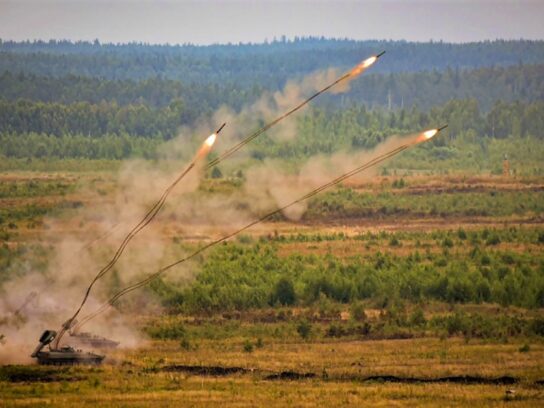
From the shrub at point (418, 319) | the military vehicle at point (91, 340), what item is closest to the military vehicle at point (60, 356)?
the military vehicle at point (91, 340)

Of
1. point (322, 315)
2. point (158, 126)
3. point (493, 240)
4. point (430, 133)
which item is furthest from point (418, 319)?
point (158, 126)

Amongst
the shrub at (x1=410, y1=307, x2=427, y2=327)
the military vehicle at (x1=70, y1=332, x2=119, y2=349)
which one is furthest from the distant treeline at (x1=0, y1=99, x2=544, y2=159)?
the military vehicle at (x1=70, y1=332, x2=119, y2=349)

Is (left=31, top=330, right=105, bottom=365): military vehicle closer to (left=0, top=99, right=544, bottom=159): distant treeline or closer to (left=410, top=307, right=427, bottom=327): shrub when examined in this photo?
(left=410, top=307, right=427, bottom=327): shrub

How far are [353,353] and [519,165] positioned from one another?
90.9 m

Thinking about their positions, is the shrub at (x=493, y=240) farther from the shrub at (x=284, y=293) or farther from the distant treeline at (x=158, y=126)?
the distant treeline at (x=158, y=126)

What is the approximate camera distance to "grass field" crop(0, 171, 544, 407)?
3741 centimetres

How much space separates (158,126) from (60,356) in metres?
121

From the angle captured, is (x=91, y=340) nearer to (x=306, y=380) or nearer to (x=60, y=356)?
(x=60, y=356)

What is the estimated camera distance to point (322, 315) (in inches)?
2015

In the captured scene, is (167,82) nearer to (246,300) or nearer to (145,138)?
(145,138)

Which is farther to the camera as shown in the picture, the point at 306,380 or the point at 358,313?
the point at 358,313

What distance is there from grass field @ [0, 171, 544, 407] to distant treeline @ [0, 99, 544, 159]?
5228 cm

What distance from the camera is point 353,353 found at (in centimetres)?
4328

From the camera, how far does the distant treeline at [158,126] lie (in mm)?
142625
